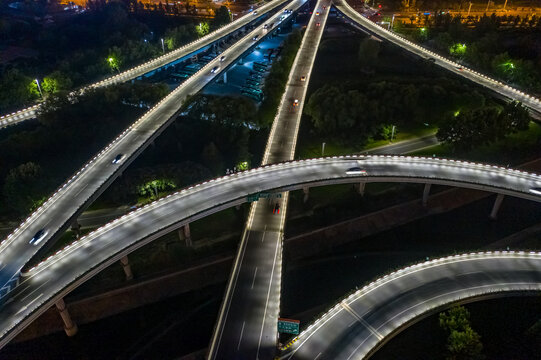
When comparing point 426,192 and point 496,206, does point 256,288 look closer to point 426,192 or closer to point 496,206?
point 426,192

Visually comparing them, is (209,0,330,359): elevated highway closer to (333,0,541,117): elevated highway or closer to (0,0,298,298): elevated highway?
(0,0,298,298): elevated highway

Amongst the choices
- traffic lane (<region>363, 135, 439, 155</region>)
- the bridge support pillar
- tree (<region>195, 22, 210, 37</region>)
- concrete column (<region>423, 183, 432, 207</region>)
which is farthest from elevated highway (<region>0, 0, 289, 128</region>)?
concrete column (<region>423, 183, 432, 207</region>)

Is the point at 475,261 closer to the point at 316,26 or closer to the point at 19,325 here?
the point at 19,325

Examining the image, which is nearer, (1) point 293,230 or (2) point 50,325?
(2) point 50,325

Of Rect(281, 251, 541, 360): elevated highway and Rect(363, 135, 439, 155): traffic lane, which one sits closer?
Rect(281, 251, 541, 360): elevated highway

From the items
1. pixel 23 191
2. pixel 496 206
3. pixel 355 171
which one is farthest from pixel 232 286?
pixel 496 206

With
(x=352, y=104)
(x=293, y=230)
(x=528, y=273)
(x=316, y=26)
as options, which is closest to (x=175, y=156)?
(x=293, y=230)
